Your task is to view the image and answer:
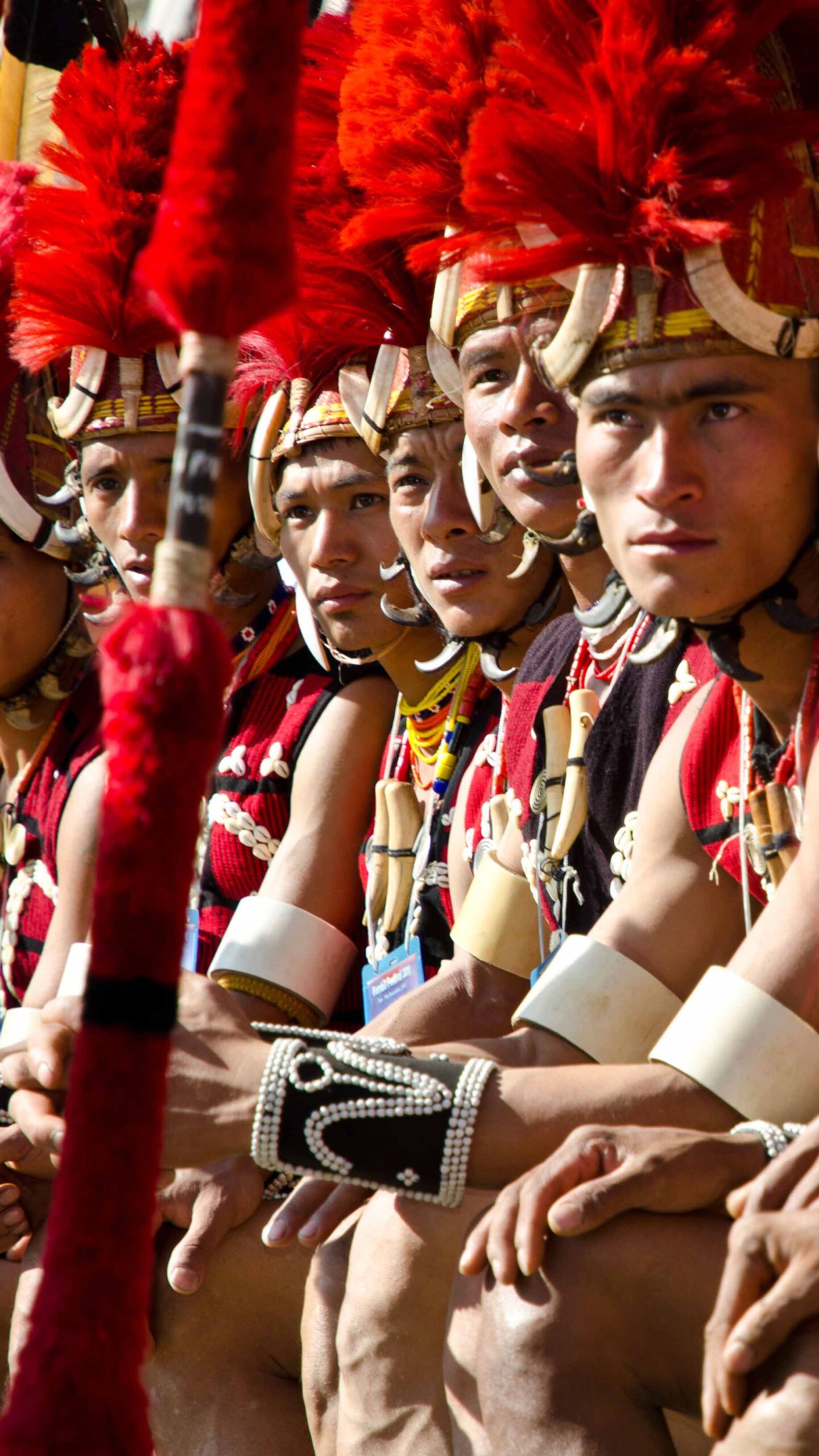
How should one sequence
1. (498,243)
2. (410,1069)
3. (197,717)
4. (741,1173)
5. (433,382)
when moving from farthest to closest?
(433,382) < (498,243) < (410,1069) < (741,1173) < (197,717)

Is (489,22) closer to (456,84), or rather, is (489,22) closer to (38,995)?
(456,84)

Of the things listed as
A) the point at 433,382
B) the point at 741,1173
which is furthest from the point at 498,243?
the point at 741,1173

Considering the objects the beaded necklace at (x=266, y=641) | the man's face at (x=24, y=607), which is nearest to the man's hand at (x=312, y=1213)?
the beaded necklace at (x=266, y=641)

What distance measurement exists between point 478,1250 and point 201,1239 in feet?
3.97

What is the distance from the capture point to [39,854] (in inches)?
211

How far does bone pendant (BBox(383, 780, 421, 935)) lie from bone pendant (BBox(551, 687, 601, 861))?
2.29 feet

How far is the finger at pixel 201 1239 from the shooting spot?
122 inches

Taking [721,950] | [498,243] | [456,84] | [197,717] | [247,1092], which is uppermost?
[456,84]

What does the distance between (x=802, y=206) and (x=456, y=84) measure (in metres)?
0.83

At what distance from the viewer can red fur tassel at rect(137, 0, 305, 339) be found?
5.59 feet

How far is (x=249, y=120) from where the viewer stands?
→ 5.60ft

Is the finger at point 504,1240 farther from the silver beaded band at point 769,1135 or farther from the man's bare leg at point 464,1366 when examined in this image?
the silver beaded band at point 769,1135

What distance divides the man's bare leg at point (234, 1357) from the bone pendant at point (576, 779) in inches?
33.2

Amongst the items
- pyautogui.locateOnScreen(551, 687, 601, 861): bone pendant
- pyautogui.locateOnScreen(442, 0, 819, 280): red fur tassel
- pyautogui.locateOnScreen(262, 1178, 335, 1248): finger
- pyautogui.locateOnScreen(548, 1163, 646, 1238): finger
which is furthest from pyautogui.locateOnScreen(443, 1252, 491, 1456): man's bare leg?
pyautogui.locateOnScreen(442, 0, 819, 280): red fur tassel
